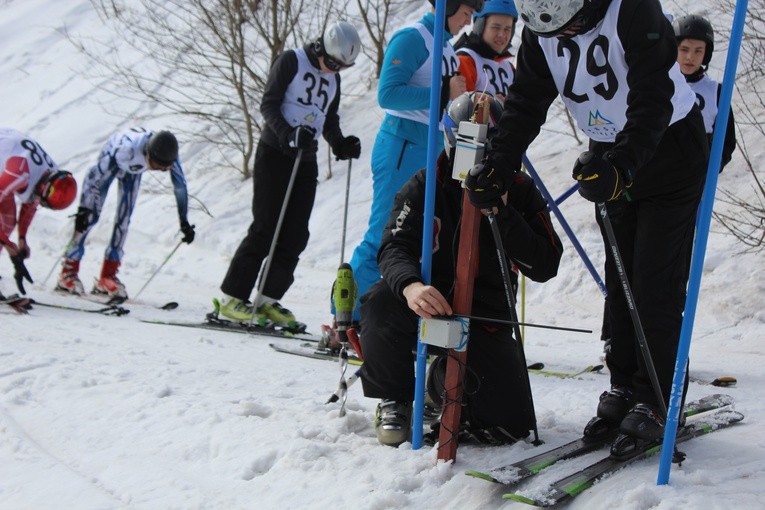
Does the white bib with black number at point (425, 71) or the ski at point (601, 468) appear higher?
the white bib with black number at point (425, 71)

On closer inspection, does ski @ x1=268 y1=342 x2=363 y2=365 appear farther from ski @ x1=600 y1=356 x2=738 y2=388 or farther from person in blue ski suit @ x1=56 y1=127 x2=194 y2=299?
person in blue ski suit @ x1=56 y1=127 x2=194 y2=299

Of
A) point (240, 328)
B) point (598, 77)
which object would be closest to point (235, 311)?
point (240, 328)

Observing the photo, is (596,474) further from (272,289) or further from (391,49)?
(272,289)

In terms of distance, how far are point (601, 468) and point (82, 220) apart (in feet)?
19.8

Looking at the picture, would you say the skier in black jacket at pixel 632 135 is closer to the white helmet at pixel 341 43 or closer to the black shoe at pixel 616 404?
the black shoe at pixel 616 404

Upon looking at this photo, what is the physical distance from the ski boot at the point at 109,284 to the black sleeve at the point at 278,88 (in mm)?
2427

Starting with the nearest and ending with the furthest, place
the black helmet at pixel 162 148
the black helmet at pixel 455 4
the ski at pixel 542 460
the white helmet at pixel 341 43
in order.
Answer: the ski at pixel 542 460
the black helmet at pixel 455 4
the white helmet at pixel 341 43
the black helmet at pixel 162 148

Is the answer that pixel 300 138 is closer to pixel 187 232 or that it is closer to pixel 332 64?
pixel 332 64

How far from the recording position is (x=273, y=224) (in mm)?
6328

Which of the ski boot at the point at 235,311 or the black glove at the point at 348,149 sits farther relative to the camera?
the ski boot at the point at 235,311

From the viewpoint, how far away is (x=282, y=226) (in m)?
6.37

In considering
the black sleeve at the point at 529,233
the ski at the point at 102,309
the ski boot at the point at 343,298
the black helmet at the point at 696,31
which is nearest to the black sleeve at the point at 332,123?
the ski at the point at 102,309

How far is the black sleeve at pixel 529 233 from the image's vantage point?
9.63ft

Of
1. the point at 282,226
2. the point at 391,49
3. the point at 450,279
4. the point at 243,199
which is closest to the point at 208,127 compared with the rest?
the point at 243,199
